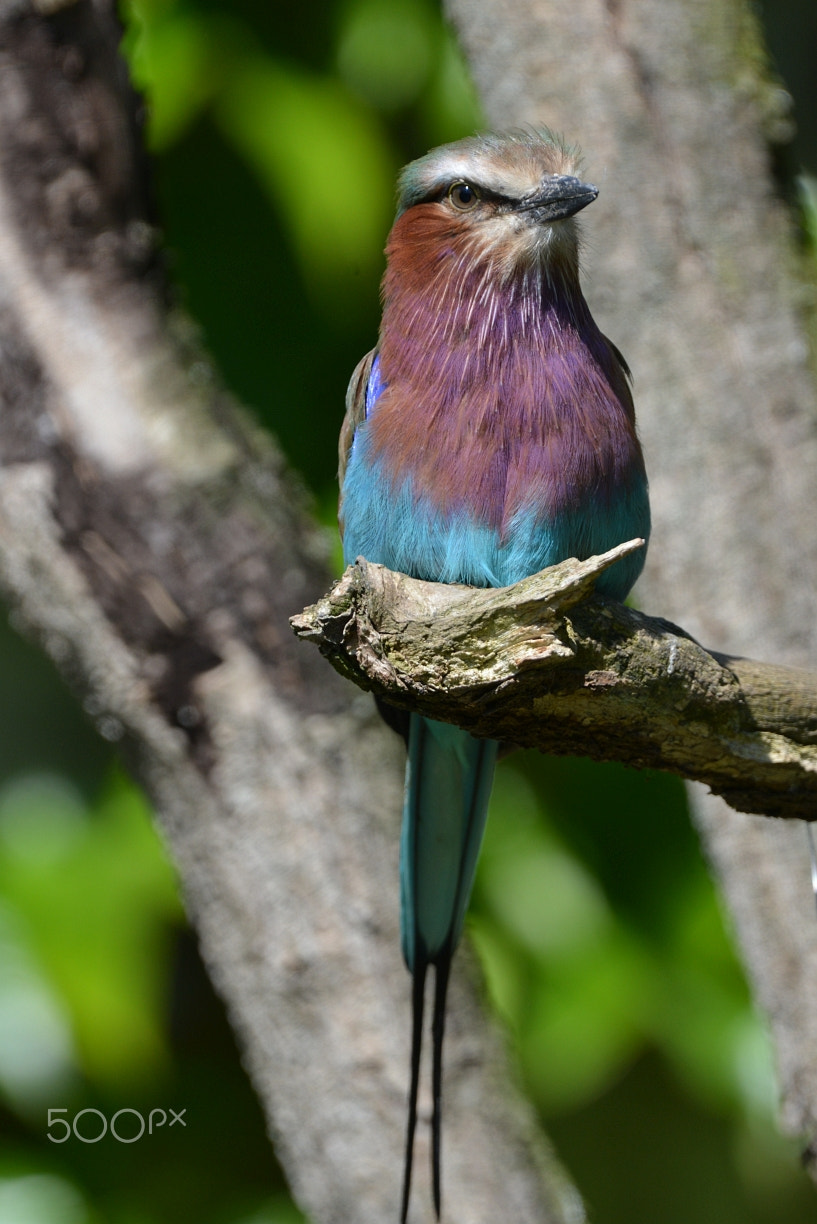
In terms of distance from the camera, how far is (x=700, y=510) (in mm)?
2924

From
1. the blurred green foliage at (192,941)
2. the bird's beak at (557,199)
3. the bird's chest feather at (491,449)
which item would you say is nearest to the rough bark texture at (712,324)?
the blurred green foliage at (192,941)

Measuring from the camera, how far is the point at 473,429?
208 cm

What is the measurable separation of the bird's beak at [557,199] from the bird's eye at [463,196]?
100 millimetres

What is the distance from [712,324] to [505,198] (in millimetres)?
938

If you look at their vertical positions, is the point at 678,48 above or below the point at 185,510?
above

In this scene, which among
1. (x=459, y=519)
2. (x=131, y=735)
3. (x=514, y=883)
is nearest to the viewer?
(x=459, y=519)

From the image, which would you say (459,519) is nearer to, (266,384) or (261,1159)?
(266,384)

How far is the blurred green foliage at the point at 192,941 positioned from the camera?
350 centimetres

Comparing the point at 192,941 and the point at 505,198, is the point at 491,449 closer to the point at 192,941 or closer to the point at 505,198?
the point at 505,198

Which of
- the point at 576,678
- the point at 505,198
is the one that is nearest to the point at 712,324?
the point at 505,198

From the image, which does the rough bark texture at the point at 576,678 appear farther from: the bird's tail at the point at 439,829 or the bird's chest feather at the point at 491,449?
the bird's tail at the point at 439,829

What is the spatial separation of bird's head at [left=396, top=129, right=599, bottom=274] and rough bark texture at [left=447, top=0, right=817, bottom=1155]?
748 mm

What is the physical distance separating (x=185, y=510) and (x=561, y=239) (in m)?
1.06

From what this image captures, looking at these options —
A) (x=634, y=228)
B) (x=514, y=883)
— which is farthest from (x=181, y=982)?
(x=634, y=228)
